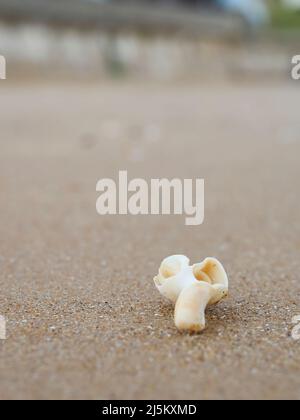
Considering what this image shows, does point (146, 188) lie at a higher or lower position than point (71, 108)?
lower

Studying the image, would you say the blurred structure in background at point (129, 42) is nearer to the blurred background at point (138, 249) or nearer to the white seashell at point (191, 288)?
the blurred background at point (138, 249)

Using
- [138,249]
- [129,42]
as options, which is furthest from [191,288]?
[129,42]

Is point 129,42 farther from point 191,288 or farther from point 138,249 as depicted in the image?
point 191,288

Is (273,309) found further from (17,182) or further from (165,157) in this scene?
(165,157)

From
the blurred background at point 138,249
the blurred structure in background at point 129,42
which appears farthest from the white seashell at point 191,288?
the blurred structure in background at point 129,42

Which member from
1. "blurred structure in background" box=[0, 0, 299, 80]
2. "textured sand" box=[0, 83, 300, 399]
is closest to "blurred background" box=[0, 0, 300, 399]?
"textured sand" box=[0, 83, 300, 399]
